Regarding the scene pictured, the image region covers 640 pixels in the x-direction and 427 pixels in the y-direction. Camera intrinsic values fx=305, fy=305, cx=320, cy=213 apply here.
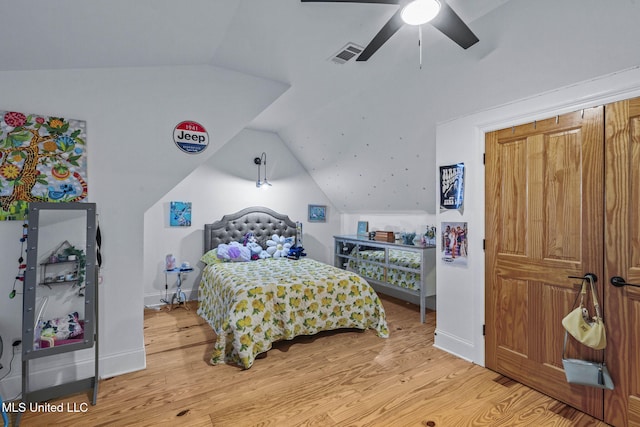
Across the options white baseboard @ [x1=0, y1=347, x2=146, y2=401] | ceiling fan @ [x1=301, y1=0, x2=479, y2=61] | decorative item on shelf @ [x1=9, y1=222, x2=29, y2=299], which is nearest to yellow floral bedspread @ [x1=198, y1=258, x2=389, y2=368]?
white baseboard @ [x1=0, y1=347, x2=146, y2=401]

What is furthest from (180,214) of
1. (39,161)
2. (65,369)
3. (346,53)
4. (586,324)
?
(586,324)

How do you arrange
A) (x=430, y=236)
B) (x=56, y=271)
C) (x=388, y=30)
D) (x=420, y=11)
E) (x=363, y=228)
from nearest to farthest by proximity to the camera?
(x=420, y=11)
(x=388, y=30)
(x=56, y=271)
(x=430, y=236)
(x=363, y=228)

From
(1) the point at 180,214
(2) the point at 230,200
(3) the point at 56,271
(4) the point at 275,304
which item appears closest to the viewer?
(3) the point at 56,271

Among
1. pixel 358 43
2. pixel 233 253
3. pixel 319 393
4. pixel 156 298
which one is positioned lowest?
pixel 319 393

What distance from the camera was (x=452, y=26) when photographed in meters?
1.67

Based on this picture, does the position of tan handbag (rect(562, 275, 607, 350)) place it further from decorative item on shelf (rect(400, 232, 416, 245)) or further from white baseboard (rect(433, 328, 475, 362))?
decorative item on shelf (rect(400, 232, 416, 245))

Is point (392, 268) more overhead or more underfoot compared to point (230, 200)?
more underfoot

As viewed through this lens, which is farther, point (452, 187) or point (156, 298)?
point (156, 298)

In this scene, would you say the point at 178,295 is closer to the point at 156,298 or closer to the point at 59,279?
the point at 156,298

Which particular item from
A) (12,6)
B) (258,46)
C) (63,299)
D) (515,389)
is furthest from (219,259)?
(515,389)

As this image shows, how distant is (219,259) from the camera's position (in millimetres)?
4328

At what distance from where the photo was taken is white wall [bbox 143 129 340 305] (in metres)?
4.38

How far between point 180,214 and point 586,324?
462cm

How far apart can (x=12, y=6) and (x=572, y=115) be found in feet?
11.0
